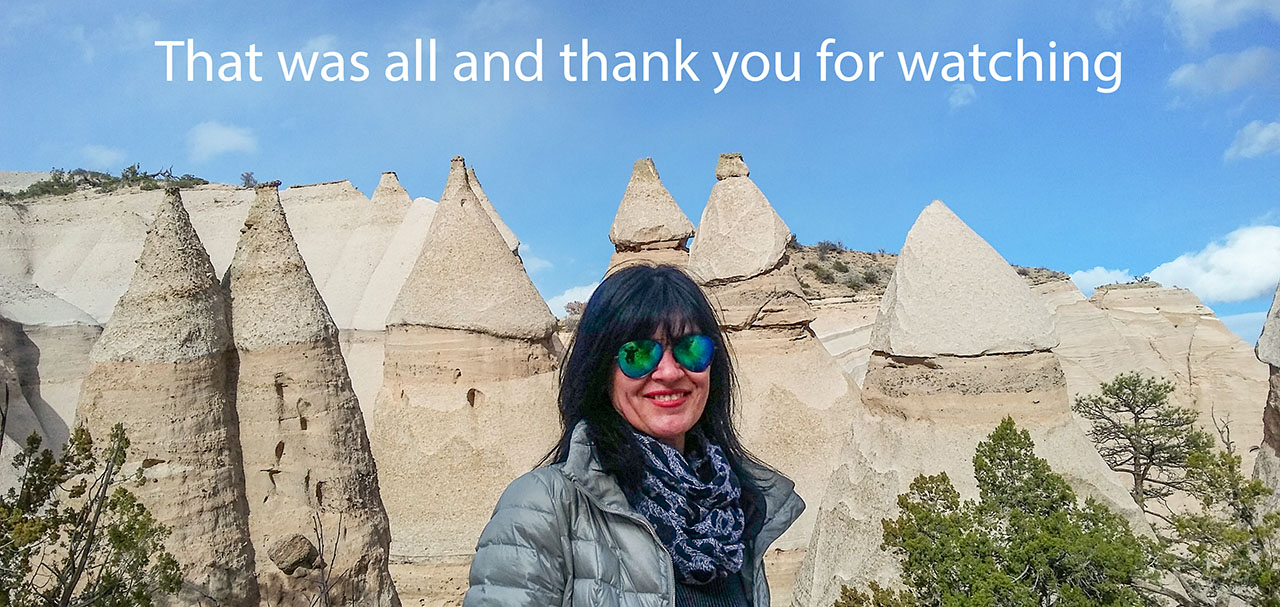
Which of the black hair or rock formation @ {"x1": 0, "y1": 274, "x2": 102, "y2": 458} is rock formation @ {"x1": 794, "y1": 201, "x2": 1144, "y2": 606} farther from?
rock formation @ {"x1": 0, "y1": 274, "x2": 102, "y2": 458}

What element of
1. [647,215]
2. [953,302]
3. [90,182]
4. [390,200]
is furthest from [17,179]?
[953,302]

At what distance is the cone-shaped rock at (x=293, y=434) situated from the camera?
26.1ft

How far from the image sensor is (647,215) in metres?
15.0

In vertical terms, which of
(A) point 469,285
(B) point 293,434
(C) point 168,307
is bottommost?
(B) point 293,434

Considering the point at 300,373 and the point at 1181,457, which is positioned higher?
the point at 300,373

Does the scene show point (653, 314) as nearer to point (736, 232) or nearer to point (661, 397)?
point (661, 397)

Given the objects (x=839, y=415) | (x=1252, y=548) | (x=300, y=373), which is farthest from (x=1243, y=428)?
(x=300, y=373)

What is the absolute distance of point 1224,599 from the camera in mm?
5711

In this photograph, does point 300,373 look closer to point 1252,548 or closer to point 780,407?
point 780,407

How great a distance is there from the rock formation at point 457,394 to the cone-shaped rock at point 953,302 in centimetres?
454

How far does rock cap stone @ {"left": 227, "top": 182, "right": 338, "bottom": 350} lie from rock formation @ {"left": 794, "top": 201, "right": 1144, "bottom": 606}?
16.6 feet

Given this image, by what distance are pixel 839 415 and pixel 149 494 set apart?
7958 mm

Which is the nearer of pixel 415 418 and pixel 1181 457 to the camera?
pixel 415 418

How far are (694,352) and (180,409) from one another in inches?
262
